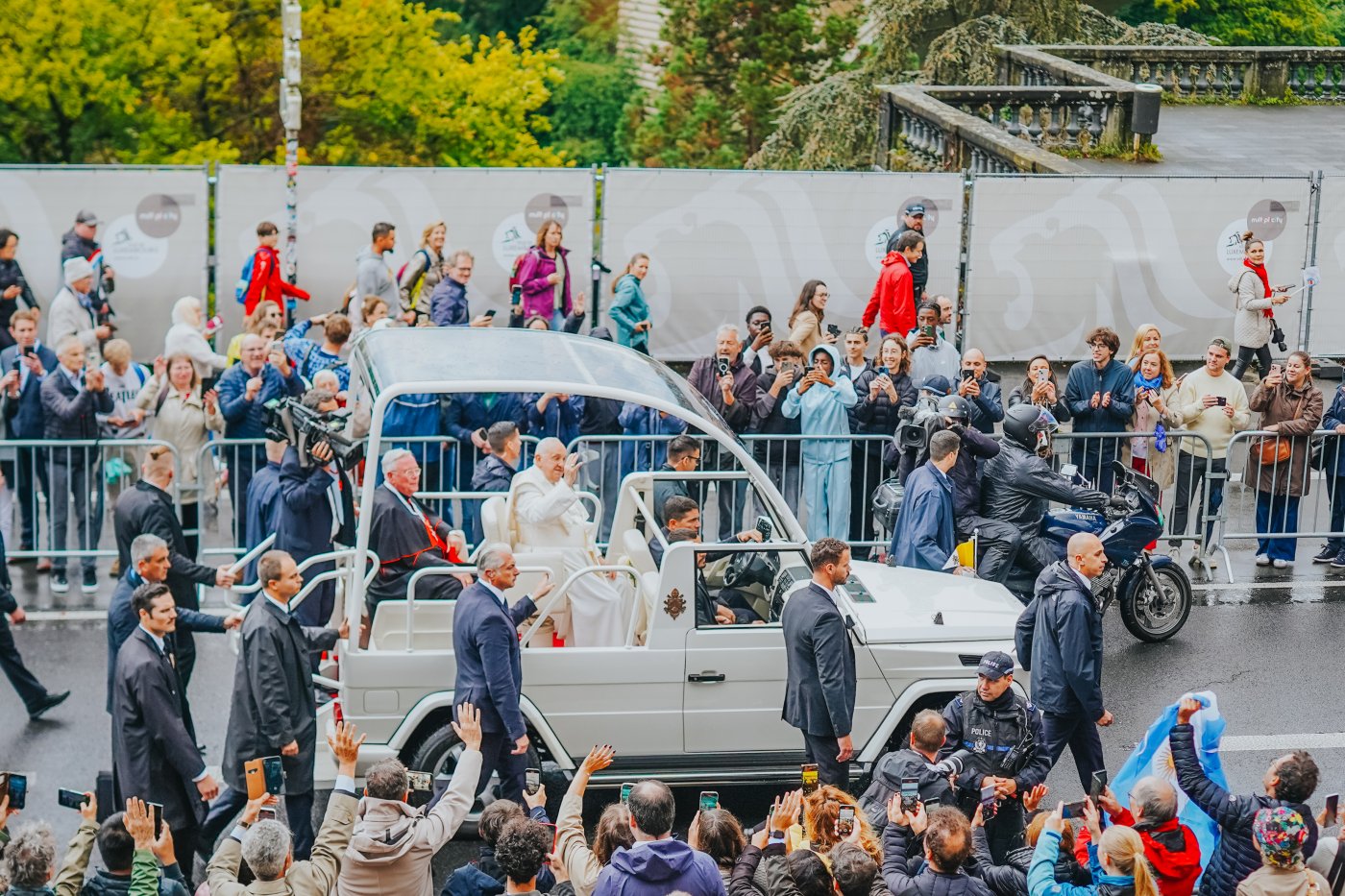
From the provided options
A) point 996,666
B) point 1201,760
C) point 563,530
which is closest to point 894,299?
point 563,530

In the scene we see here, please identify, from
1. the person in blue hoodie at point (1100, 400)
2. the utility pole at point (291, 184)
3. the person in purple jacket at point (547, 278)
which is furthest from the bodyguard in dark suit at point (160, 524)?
the utility pole at point (291, 184)

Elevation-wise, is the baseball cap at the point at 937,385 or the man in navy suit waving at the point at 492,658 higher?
the baseball cap at the point at 937,385

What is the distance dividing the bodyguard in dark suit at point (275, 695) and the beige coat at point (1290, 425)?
8.07 meters

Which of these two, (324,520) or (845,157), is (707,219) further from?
(845,157)

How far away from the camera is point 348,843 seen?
25.0ft

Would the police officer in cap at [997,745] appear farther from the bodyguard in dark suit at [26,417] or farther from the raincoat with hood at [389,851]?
the bodyguard in dark suit at [26,417]

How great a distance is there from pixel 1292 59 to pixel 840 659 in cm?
2614

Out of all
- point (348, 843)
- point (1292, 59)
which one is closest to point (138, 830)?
point (348, 843)

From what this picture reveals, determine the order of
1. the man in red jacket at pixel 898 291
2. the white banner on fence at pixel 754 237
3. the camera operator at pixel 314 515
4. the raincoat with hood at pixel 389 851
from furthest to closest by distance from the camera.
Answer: the white banner on fence at pixel 754 237, the man in red jacket at pixel 898 291, the camera operator at pixel 314 515, the raincoat with hood at pixel 389 851

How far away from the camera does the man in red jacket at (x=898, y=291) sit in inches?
667

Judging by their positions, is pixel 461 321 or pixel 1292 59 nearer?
pixel 461 321

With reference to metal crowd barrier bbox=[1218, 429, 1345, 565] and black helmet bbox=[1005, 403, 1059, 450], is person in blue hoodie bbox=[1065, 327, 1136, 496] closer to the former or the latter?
metal crowd barrier bbox=[1218, 429, 1345, 565]

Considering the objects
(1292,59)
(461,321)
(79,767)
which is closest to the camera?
(79,767)

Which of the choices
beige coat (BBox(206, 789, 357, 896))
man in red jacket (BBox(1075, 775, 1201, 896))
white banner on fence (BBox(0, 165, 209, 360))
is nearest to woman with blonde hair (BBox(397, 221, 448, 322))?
white banner on fence (BBox(0, 165, 209, 360))
